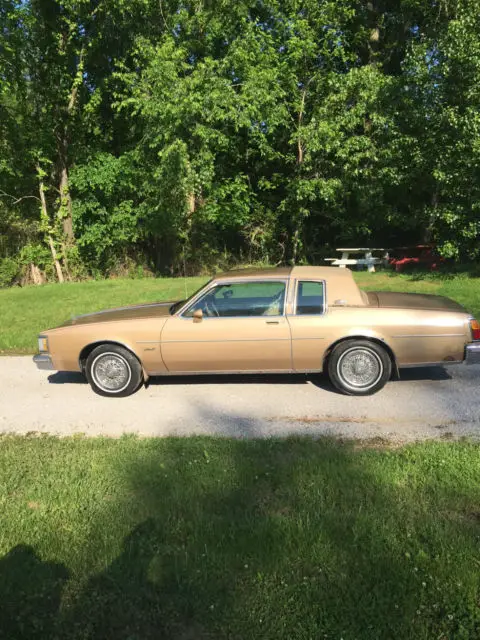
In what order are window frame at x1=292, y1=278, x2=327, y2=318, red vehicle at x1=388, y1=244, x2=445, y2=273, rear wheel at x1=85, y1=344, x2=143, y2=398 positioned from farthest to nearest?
red vehicle at x1=388, y1=244, x2=445, y2=273 < rear wheel at x1=85, y1=344, x2=143, y2=398 < window frame at x1=292, y1=278, x2=327, y2=318

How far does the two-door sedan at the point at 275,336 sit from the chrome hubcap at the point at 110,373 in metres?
0.01

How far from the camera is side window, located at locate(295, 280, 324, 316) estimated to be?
565 cm

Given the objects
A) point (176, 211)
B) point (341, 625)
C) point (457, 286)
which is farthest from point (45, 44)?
point (341, 625)

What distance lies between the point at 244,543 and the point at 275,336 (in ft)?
9.44

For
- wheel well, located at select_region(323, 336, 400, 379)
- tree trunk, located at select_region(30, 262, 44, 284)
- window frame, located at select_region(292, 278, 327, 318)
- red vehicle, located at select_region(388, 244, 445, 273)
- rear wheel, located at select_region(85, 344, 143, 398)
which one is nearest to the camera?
wheel well, located at select_region(323, 336, 400, 379)

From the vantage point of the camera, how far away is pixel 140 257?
2134cm

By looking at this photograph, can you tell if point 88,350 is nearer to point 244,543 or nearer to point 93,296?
point 244,543

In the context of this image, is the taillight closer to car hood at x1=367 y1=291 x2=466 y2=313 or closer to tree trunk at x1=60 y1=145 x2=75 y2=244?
car hood at x1=367 y1=291 x2=466 y2=313

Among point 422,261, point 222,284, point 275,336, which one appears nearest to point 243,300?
point 222,284

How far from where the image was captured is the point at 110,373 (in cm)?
591

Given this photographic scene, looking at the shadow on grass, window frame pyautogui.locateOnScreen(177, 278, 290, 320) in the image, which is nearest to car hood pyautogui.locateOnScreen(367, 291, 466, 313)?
window frame pyautogui.locateOnScreen(177, 278, 290, 320)

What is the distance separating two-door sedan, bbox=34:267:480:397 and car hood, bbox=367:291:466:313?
0.04 feet

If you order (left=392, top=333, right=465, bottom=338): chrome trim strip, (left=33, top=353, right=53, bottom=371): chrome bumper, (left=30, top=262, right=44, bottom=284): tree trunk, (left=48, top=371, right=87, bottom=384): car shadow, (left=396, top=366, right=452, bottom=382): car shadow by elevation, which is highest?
(left=30, top=262, right=44, bottom=284): tree trunk

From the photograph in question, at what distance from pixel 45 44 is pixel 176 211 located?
7849 mm
